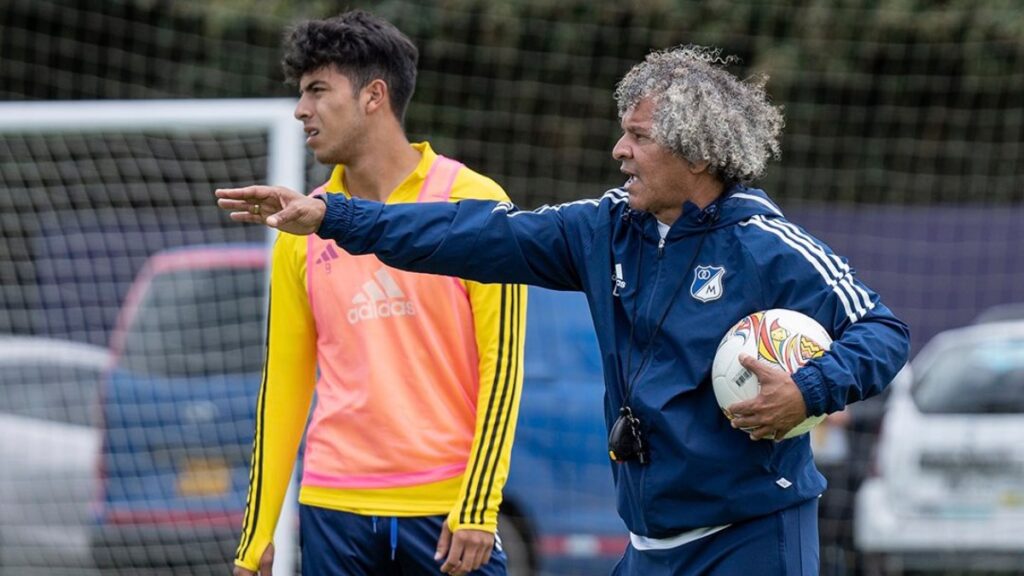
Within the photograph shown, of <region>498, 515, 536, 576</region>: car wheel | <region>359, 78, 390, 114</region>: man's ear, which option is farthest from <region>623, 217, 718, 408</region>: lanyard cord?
<region>498, 515, 536, 576</region>: car wheel

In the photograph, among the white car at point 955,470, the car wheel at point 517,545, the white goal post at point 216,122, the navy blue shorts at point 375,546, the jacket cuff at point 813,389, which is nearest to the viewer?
the jacket cuff at point 813,389

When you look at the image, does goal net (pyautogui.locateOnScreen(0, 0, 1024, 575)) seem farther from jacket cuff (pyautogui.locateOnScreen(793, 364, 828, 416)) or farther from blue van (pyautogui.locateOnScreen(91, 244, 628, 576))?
jacket cuff (pyautogui.locateOnScreen(793, 364, 828, 416))

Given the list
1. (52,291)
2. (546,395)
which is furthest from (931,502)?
(52,291)

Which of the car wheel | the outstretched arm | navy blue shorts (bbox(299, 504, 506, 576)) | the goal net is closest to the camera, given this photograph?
the outstretched arm

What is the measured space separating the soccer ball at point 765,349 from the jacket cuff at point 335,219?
88cm

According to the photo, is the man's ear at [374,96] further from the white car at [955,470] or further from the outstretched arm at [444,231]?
the white car at [955,470]

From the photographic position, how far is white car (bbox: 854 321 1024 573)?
791cm

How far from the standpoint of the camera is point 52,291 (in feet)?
28.2

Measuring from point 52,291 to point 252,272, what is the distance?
1617 mm

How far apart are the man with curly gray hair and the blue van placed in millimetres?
3820

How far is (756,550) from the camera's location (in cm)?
344

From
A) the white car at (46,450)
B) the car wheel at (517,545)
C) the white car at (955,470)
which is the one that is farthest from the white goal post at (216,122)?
the white car at (955,470)

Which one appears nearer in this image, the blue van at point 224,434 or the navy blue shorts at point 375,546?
the navy blue shorts at point 375,546

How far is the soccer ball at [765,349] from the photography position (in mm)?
3275
